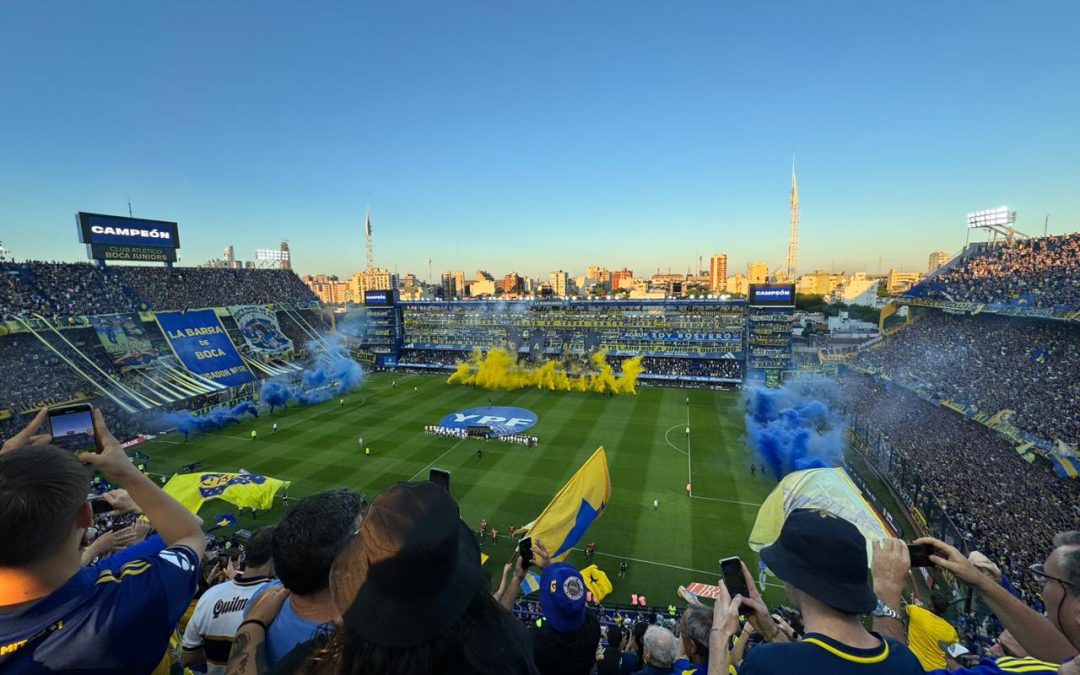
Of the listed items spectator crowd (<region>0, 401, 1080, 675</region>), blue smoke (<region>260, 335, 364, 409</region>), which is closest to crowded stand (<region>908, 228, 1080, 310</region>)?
spectator crowd (<region>0, 401, 1080, 675</region>)

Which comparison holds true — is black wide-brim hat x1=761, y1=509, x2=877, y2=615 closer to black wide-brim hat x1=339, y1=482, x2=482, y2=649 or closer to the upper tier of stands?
black wide-brim hat x1=339, y1=482, x2=482, y2=649

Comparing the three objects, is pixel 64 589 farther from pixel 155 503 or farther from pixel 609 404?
pixel 609 404

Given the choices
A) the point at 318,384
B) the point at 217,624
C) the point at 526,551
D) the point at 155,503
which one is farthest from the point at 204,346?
the point at 155,503

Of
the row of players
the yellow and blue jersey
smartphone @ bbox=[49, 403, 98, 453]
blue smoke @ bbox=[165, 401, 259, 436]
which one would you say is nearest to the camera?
the yellow and blue jersey

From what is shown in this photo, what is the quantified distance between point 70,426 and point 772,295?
5319 cm

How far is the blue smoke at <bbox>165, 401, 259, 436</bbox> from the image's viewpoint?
3566 cm

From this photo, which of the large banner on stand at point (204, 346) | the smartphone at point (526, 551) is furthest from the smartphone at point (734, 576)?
the large banner on stand at point (204, 346)

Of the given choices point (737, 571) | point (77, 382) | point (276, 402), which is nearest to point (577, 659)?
point (737, 571)

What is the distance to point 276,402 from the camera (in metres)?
41.8

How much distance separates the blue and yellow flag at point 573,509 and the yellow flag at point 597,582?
4.32 m

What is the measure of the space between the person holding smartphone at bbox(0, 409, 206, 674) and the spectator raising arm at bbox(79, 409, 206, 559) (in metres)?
0.32

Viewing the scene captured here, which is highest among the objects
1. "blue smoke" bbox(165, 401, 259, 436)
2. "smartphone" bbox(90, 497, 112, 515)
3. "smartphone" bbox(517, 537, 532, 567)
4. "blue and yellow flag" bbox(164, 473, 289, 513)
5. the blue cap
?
"smartphone" bbox(90, 497, 112, 515)

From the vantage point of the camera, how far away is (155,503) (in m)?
3.09

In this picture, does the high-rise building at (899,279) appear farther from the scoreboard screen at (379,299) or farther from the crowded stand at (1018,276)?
the scoreboard screen at (379,299)
